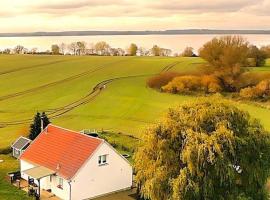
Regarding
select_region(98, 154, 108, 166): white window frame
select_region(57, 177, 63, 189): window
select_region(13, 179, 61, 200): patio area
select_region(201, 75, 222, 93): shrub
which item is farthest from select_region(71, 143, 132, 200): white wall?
select_region(201, 75, 222, 93): shrub

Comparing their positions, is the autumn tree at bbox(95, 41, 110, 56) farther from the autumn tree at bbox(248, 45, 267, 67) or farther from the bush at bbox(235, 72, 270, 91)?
the bush at bbox(235, 72, 270, 91)

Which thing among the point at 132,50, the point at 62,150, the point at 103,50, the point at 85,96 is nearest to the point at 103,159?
the point at 62,150

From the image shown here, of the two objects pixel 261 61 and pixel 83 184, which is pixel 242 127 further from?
pixel 261 61

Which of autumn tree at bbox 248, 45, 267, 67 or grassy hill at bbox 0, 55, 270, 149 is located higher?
autumn tree at bbox 248, 45, 267, 67

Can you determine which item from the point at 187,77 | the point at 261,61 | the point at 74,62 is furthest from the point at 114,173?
the point at 74,62

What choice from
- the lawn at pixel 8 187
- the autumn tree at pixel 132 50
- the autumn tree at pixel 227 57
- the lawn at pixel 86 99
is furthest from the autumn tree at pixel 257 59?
the lawn at pixel 8 187

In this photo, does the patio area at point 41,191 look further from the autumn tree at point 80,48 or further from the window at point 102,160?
the autumn tree at point 80,48
